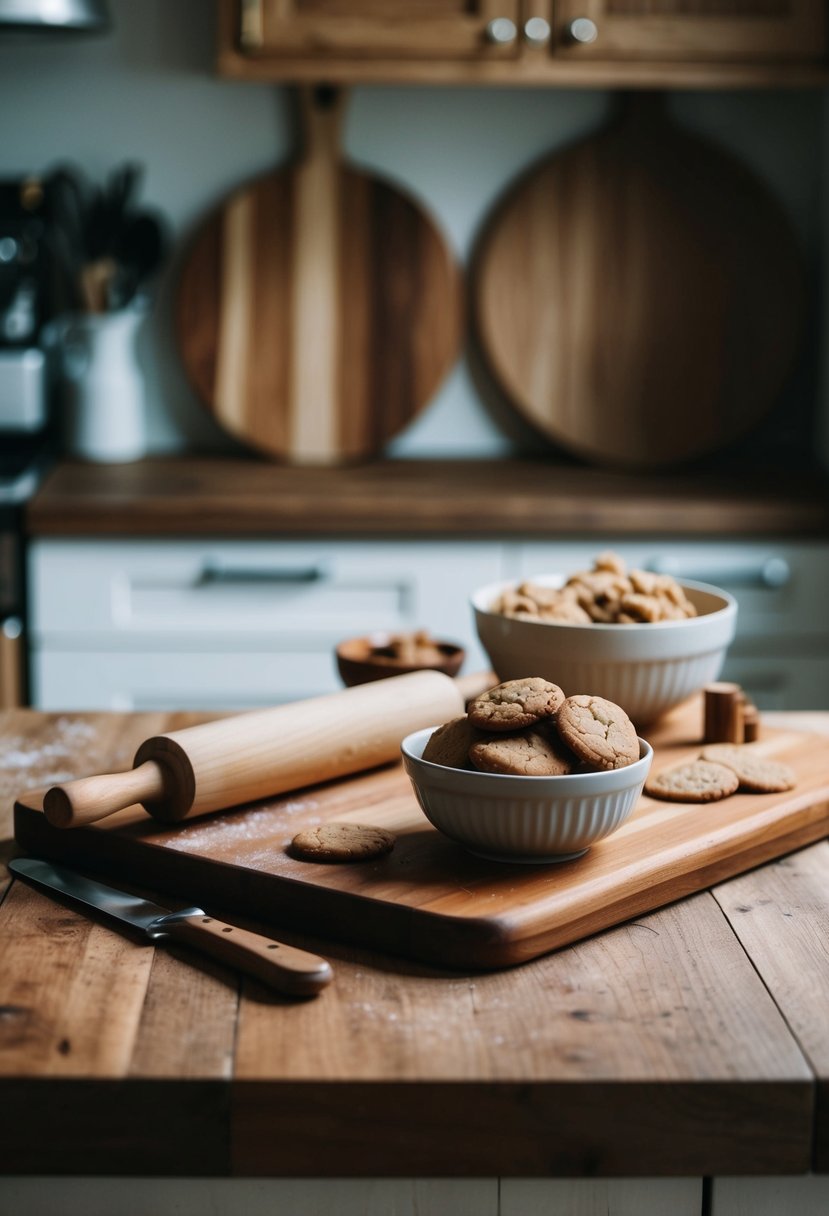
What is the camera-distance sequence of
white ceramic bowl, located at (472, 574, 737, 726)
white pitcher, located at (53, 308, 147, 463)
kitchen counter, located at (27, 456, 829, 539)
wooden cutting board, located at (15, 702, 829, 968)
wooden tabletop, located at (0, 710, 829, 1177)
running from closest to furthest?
wooden tabletop, located at (0, 710, 829, 1177) < wooden cutting board, located at (15, 702, 829, 968) < white ceramic bowl, located at (472, 574, 737, 726) < kitchen counter, located at (27, 456, 829, 539) < white pitcher, located at (53, 308, 147, 463)

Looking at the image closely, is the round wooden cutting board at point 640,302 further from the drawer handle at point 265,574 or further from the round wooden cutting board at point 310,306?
the drawer handle at point 265,574

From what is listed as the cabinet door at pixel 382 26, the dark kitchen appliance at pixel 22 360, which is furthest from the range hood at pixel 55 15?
the dark kitchen appliance at pixel 22 360

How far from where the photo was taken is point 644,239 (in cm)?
271

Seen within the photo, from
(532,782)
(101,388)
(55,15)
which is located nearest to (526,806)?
(532,782)

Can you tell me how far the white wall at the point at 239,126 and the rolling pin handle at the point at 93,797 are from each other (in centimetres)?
186

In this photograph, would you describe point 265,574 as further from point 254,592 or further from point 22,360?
point 22,360

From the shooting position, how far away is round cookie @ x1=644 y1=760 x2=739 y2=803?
1.09 metres

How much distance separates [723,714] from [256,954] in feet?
1.92

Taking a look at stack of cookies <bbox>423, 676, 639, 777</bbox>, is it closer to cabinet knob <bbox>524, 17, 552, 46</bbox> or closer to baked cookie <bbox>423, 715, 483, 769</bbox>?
baked cookie <bbox>423, 715, 483, 769</bbox>

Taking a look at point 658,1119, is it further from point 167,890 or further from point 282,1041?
point 167,890

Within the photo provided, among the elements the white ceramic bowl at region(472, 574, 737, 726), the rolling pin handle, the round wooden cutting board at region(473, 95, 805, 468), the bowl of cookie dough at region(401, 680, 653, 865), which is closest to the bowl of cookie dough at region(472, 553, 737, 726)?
the white ceramic bowl at region(472, 574, 737, 726)

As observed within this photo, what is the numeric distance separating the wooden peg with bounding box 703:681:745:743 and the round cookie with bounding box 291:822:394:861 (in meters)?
0.40

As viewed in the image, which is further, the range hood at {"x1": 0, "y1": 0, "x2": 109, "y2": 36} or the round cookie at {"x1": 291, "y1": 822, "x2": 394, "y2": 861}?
the range hood at {"x1": 0, "y1": 0, "x2": 109, "y2": 36}

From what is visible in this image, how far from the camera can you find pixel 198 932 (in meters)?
0.86
